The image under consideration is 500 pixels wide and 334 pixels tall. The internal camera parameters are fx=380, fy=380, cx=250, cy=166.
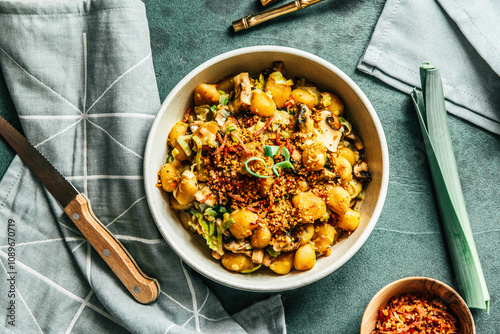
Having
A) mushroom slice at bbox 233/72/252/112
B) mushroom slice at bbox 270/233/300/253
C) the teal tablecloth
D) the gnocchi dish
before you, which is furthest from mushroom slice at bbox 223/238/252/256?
mushroom slice at bbox 233/72/252/112

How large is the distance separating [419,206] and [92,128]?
165 centimetres

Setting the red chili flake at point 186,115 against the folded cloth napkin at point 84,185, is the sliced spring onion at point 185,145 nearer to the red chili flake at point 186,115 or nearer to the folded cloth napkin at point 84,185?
the red chili flake at point 186,115

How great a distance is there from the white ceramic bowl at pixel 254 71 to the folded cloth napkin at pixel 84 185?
7.7 inches

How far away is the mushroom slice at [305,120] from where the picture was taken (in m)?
1.53

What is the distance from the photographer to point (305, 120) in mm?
1533

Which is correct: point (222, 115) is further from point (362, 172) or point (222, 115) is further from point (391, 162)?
point (391, 162)

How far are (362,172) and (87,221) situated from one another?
1.26 m

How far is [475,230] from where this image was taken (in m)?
1.91

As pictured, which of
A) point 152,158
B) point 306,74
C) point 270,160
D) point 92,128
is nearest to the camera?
point 270,160

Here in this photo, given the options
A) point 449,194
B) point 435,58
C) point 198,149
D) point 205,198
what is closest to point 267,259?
point 205,198

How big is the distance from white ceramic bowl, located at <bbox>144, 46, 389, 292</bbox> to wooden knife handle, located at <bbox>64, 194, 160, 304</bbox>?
327 millimetres

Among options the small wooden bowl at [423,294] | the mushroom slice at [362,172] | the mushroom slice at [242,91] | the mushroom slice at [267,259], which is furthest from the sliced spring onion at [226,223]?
the small wooden bowl at [423,294]

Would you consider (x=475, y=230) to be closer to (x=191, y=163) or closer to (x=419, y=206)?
(x=419, y=206)

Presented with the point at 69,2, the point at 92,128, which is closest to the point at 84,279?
the point at 92,128
